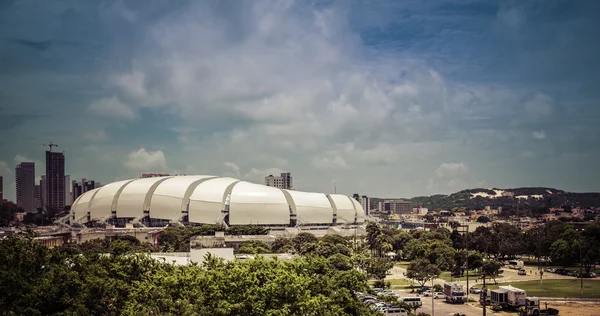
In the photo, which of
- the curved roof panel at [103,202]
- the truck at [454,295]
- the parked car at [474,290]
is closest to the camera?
the truck at [454,295]

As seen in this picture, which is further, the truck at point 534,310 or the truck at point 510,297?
the truck at point 510,297

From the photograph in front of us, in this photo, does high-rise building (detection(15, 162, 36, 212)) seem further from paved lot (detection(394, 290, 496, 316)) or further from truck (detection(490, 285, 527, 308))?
truck (detection(490, 285, 527, 308))

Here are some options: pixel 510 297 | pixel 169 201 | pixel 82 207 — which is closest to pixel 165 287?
pixel 510 297

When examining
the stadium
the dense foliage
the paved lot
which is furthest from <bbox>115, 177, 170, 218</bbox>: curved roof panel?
the dense foliage

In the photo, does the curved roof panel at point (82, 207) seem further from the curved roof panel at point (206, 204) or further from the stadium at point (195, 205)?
the curved roof panel at point (206, 204)

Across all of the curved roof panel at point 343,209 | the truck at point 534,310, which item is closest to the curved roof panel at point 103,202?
the curved roof panel at point 343,209

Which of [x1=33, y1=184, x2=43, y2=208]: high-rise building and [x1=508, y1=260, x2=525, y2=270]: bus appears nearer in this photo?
[x1=508, y1=260, x2=525, y2=270]: bus

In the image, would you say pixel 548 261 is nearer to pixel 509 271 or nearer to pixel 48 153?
pixel 509 271

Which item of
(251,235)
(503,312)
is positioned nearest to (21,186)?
(251,235)
